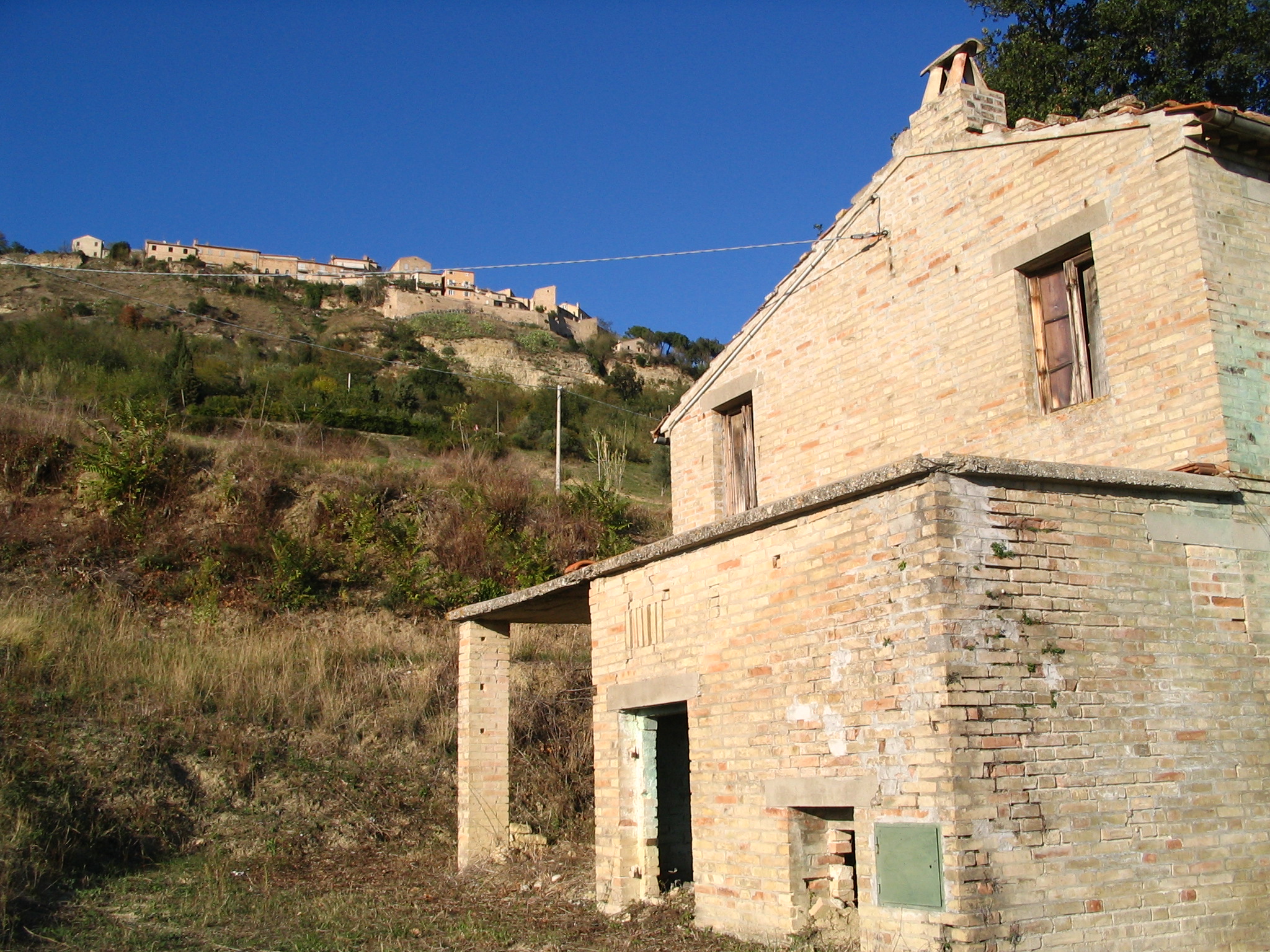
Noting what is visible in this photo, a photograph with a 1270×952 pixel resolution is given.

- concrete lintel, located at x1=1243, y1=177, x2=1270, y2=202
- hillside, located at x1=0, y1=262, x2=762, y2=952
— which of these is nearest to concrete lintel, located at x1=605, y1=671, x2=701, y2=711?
hillside, located at x1=0, y1=262, x2=762, y2=952

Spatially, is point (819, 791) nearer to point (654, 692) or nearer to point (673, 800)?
point (654, 692)

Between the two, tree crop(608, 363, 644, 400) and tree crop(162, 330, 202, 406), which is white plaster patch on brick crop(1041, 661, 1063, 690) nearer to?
tree crop(162, 330, 202, 406)

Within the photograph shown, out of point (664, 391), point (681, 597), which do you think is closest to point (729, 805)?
point (681, 597)

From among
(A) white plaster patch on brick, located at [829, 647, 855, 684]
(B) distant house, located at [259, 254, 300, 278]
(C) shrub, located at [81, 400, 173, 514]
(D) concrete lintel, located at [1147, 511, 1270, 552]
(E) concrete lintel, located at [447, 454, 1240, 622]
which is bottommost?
(A) white plaster patch on brick, located at [829, 647, 855, 684]

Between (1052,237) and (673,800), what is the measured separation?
22.6 feet

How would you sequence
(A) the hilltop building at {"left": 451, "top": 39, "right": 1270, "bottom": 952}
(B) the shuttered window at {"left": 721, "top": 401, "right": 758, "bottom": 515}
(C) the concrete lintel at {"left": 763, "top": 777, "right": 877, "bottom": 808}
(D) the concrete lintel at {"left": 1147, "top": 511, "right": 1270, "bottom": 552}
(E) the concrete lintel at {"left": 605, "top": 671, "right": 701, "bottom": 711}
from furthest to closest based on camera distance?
1. (B) the shuttered window at {"left": 721, "top": 401, "right": 758, "bottom": 515}
2. (E) the concrete lintel at {"left": 605, "top": 671, "right": 701, "bottom": 711}
3. (D) the concrete lintel at {"left": 1147, "top": 511, "right": 1270, "bottom": 552}
4. (C) the concrete lintel at {"left": 763, "top": 777, "right": 877, "bottom": 808}
5. (A) the hilltop building at {"left": 451, "top": 39, "right": 1270, "bottom": 952}

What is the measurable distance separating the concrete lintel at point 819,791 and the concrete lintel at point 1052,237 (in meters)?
5.24

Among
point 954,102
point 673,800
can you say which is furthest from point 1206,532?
point 673,800

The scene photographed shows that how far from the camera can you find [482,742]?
12.5m

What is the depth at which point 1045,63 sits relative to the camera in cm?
1989

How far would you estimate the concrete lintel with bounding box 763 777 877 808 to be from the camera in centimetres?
675

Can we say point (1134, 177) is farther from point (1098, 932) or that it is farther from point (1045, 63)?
point (1045, 63)

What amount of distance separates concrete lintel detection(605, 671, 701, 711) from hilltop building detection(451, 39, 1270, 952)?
0.03m

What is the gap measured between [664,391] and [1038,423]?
50415mm
